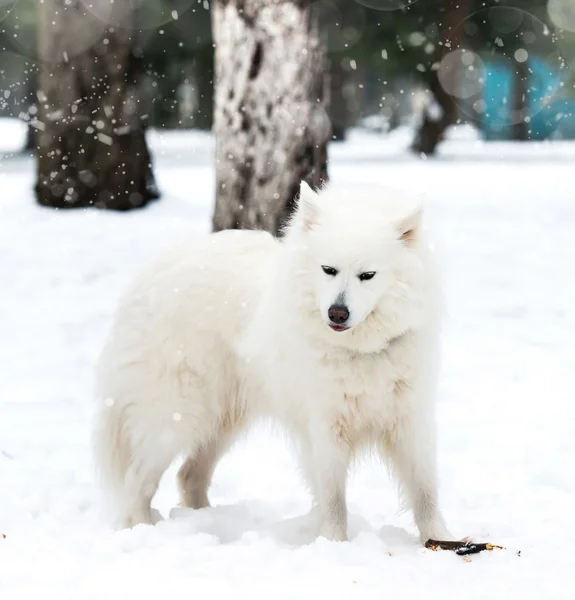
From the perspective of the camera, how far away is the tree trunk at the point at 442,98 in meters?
22.4

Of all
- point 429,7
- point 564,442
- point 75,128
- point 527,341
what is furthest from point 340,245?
point 429,7

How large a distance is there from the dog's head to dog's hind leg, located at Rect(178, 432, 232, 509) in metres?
1.37

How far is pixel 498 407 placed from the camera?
19.6ft

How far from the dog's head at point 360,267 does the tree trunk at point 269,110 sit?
3502 mm

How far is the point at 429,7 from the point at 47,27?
14.4 metres

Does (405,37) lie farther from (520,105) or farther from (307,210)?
(307,210)

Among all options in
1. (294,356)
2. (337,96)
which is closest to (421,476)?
(294,356)

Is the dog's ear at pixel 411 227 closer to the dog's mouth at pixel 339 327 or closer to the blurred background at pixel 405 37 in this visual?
the dog's mouth at pixel 339 327

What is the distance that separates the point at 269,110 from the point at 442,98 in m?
18.8

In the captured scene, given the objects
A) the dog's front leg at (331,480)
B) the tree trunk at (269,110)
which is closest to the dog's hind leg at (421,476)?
the dog's front leg at (331,480)

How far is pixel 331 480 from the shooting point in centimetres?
403

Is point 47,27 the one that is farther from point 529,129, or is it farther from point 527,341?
point 529,129

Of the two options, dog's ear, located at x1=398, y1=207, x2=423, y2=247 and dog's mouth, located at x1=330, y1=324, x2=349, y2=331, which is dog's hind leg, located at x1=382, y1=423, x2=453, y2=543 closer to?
dog's mouth, located at x1=330, y1=324, x2=349, y2=331

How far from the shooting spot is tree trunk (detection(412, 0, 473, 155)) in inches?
883
